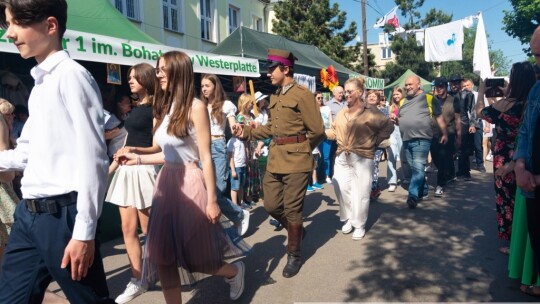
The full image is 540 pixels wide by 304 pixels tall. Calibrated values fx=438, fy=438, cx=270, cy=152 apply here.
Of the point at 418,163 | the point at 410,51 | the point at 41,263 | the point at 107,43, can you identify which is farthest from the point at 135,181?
the point at 410,51

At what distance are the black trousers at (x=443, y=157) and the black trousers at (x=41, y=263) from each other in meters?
6.38

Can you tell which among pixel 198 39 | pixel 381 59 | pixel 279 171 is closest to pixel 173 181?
pixel 279 171

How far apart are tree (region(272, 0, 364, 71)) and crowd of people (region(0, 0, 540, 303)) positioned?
17.9 metres

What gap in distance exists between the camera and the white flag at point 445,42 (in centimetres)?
1656

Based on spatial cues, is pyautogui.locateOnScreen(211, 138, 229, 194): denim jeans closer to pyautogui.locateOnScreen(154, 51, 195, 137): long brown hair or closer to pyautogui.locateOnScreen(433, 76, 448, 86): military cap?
pyautogui.locateOnScreen(154, 51, 195, 137): long brown hair

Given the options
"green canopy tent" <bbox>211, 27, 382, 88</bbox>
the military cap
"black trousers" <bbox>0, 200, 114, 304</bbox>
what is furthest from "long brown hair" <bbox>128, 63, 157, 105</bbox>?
"green canopy tent" <bbox>211, 27, 382, 88</bbox>

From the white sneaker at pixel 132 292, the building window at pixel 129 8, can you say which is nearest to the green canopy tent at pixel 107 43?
the white sneaker at pixel 132 292

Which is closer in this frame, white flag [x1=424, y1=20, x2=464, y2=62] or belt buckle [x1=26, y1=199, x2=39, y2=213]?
belt buckle [x1=26, y1=199, x2=39, y2=213]

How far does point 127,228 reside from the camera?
11.5 ft

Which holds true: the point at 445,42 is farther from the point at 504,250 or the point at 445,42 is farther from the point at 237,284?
the point at 237,284

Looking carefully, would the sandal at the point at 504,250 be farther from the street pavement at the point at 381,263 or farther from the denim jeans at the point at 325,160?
the denim jeans at the point at 325,160

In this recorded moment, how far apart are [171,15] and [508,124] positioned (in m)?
13.0

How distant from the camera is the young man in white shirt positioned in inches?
66.1

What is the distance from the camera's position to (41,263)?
1830 millimetres
